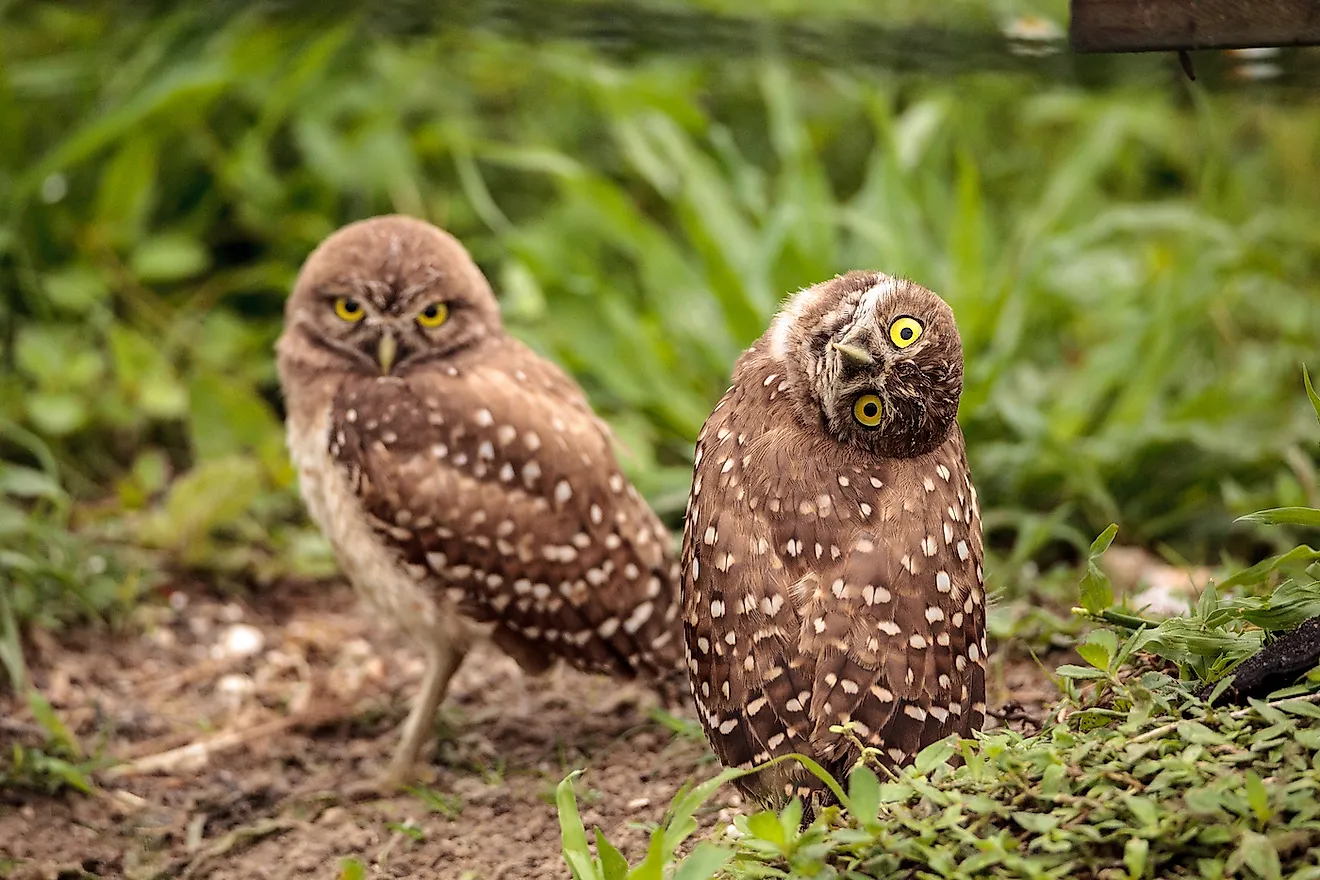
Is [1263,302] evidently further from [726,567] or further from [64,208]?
[64,208]

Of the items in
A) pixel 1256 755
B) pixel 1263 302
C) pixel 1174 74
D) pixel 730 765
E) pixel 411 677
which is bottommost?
pixel 411 677

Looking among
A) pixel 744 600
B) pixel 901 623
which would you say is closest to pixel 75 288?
pixel 744 600

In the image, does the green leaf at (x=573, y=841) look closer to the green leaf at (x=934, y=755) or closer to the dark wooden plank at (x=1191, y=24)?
the green leaf at (x=934, y=755)

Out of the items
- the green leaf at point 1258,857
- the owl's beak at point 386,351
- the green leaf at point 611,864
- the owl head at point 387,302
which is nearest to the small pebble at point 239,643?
the owl head at point 387,302

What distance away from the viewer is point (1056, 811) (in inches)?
96.1

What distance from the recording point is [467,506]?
3.88 metres

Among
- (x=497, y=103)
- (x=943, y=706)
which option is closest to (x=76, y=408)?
(x=497, y=103)

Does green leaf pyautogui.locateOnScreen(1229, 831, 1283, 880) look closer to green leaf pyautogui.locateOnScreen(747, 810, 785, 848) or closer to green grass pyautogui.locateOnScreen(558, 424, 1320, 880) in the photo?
green grass pyautogui.locateOnScreen(558, 424, 1320, 880)

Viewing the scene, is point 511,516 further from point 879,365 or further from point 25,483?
point 25,483

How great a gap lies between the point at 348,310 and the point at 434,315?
0.81 feet

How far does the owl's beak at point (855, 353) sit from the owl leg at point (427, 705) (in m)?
1.62

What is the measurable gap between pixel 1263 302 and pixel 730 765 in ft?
15.4

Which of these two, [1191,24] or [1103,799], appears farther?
[1191,24]

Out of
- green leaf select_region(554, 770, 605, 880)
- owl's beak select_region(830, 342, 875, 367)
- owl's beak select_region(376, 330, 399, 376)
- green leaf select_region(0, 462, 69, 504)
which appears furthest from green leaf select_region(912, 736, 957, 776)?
green leaf select_region(0, 462, 69, 504)
